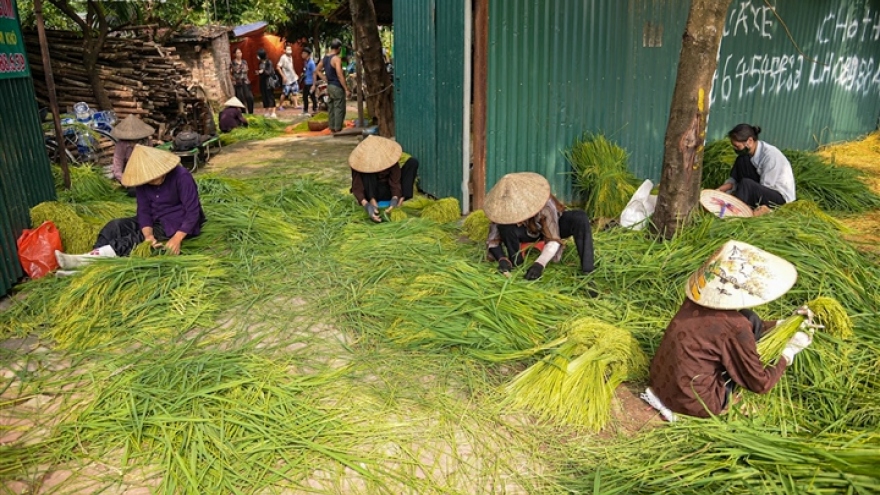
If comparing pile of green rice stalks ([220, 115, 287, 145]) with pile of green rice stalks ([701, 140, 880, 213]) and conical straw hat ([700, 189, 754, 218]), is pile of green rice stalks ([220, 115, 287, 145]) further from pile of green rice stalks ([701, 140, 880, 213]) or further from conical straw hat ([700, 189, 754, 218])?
conical straw hat ([700, 189, 754, 218])

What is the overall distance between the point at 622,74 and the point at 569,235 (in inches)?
114

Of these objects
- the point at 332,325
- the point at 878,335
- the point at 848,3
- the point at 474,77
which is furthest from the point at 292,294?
the point at 848,3

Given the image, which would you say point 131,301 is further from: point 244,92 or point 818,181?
point 244,92

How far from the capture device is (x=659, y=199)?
14.4 feet

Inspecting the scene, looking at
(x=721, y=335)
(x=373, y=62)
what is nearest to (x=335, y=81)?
(x=373, y=62)

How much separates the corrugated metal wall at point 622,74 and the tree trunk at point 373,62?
12.7 ft

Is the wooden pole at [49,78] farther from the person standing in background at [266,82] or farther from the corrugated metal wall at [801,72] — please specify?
the person standing in background at [266,82]

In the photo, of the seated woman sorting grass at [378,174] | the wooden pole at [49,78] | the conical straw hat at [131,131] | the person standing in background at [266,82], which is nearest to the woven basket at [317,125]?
the person standing in background at [266,82]

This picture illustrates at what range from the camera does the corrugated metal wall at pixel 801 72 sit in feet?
24.3

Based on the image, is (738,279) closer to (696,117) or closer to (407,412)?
(407,412)

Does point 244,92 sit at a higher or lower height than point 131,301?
higher

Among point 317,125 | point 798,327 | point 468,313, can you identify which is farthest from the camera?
point 317,125

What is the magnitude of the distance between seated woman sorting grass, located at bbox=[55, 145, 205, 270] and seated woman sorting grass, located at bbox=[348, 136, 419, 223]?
145cm

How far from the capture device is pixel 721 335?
2508mm
